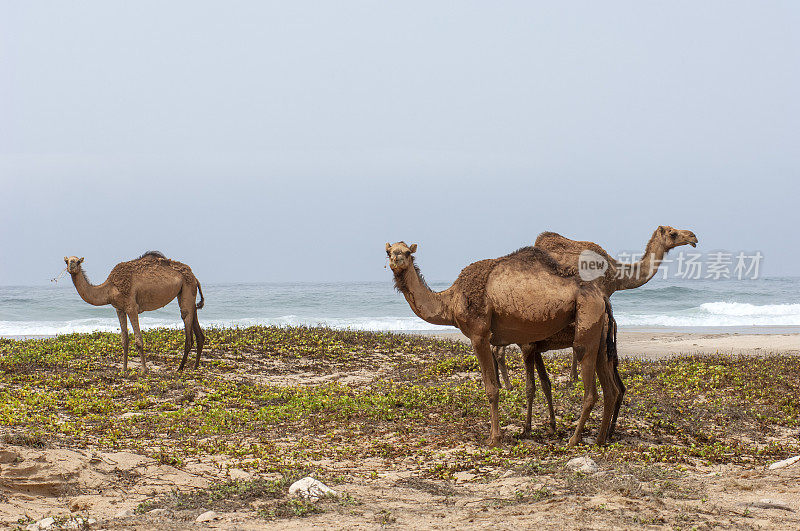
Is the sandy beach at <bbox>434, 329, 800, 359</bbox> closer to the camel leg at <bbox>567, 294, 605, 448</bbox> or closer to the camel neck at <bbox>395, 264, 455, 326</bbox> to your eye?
the camel leg at <bbox>567, 294, 605, 448</bbox>

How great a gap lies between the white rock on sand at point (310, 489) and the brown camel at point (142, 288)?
9406 mm

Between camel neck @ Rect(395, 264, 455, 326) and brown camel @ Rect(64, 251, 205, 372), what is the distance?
778 centimetres

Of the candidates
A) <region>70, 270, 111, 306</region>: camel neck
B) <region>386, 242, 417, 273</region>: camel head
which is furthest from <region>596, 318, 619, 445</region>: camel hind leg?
<region>70, 270, 111, 306</region>: camel neck

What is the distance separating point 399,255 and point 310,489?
329 cm

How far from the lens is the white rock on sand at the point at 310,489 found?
6.32m

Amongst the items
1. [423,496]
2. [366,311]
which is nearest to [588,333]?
[423,496]

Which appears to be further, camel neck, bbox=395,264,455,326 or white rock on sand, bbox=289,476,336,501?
camel neck, bbox=395,264,455,326

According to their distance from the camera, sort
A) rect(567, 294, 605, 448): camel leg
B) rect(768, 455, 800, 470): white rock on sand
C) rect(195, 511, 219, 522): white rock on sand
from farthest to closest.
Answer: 1. rect(567, 294, 605, 448): camel leg
2. rect(768, 455, 800, 470): white rock on sand
3. rect(195, 511, 219, 522): white rock on sand

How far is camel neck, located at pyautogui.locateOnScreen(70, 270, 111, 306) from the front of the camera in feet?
51.6

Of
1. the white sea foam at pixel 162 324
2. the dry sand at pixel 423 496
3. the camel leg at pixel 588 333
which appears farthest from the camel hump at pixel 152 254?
the white sea foam at pixel 162 324

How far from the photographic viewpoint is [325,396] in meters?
12.2

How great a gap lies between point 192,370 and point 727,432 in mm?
10341

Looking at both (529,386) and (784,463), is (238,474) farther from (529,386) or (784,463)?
(784,463)

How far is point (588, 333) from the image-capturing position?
8.34 metres
